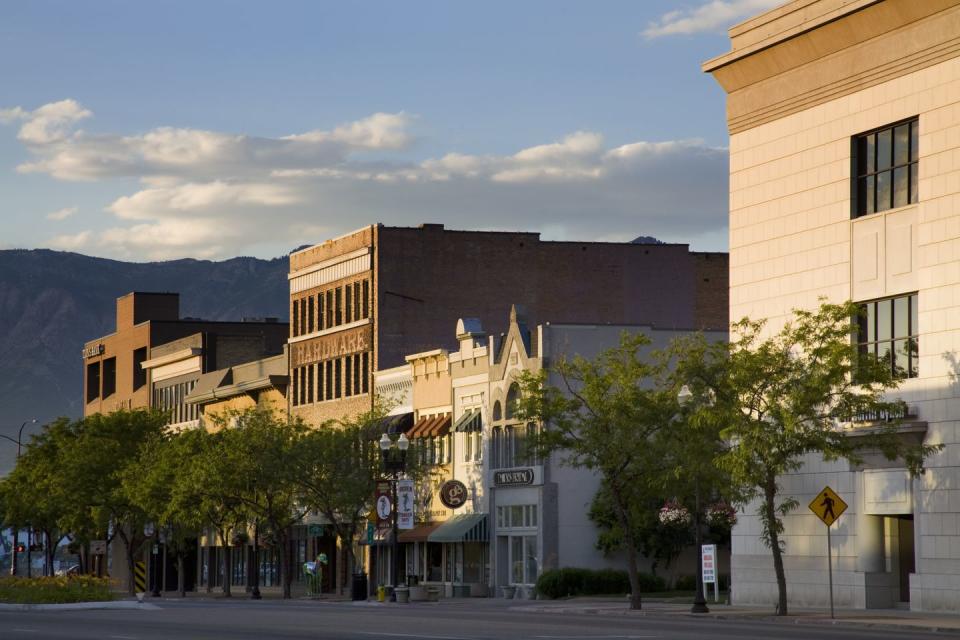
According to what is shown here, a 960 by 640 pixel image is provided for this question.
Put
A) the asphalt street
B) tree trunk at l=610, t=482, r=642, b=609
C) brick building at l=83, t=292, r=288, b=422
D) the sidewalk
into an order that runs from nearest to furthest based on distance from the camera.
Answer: the asphalt street
the sidewalk
tree trunk at l=610, t=482, r=642, b=609
brick building at l=83, t=292, r=288, b=422

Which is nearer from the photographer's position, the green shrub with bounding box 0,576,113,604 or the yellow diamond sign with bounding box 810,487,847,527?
the yellow diamond sign with bounding box 810,487,847,527

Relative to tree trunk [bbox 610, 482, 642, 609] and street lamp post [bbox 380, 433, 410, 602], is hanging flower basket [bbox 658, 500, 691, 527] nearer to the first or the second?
tree trunk [bbox 610, 482, 642, 609]

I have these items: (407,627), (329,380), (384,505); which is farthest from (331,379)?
(407,627)

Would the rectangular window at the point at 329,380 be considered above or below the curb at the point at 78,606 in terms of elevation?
above

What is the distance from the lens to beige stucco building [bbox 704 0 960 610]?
158 ft

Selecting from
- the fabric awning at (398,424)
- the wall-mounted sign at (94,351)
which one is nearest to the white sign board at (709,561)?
the fabric awning at (398,424)

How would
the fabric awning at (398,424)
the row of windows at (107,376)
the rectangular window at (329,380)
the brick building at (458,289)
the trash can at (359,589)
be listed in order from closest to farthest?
the trash can at (359,589)
the fabric awning at (398,424)
the brick building at (458,289)
the rectangular window at (329,380)
the row of windows at (107,376)

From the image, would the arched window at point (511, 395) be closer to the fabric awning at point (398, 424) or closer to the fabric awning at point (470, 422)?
the fabric awning at point (470, 422)

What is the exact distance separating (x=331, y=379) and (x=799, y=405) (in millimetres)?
51296

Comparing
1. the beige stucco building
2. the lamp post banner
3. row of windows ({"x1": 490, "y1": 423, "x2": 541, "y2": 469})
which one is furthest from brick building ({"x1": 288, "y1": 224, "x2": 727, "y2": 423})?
the beige stucco building

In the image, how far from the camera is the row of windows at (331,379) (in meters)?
91.4

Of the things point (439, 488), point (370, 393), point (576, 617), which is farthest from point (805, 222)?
point (370, 393)

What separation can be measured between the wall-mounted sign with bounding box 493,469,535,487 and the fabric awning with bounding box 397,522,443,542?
5.06 meters

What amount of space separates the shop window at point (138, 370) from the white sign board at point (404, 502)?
234 feet
